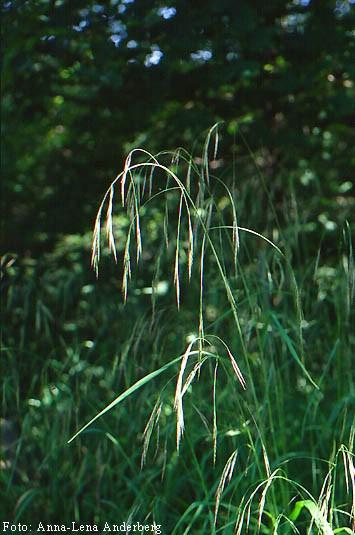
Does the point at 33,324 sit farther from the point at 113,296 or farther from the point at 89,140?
the point at 89,140

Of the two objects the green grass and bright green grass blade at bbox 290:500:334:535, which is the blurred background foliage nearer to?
the green grass

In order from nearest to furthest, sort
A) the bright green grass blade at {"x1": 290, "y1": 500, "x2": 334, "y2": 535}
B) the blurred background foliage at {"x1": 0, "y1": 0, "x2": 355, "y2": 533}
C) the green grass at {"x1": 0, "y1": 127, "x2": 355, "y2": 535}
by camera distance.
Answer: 1. the bright green grass blade at {"x1": 290, "y1": 500, "x2": 334, "y2": 535}
2. the green grass at {"x1": 0, "y1": 127, "x2": 355, "y2": 535}
3. the blurred background foliage at {"x1": 0, "y1": 0, "x2": 355, "y2": 533}

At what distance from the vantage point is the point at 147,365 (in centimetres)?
213

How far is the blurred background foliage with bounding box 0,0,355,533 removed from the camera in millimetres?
2027

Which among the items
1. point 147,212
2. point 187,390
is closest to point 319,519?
point 187,390

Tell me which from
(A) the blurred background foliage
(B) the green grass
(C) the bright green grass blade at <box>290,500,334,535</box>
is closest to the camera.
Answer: (C) the bright green grass blade at <box>290,500,334,535</box>

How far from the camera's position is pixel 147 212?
2.75 meters

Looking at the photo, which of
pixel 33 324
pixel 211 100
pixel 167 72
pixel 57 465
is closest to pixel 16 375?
pixel 57 465

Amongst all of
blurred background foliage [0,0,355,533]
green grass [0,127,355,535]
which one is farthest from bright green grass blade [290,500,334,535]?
blurred background foliage [0,0,355,533]

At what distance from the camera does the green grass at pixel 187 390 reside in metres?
1.75

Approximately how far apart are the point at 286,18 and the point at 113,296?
114 centimetres

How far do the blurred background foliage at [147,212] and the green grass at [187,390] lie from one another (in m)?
0.01

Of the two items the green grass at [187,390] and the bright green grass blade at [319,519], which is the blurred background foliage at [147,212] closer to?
the green grass at [187,390]

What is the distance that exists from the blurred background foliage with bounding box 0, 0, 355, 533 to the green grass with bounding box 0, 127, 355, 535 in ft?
0.03
